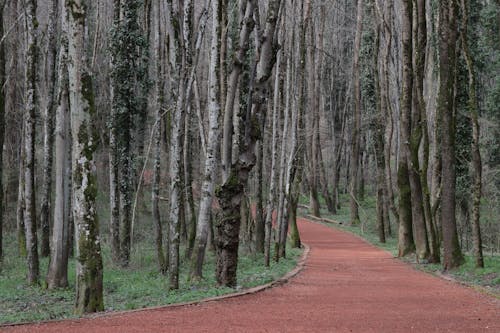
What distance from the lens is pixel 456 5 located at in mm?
15398

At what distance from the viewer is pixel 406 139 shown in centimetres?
1842

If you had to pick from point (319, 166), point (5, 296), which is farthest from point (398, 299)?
point (319, 166)

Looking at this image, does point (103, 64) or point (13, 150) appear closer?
point (13, 150)

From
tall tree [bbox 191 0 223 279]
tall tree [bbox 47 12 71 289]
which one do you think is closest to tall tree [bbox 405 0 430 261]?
tall tree [bbox 191 0 223 279]

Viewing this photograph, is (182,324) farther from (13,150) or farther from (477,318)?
(13,150)

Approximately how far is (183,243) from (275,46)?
12939 millimetres

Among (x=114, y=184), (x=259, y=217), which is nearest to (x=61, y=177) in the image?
(x=114, y=184)

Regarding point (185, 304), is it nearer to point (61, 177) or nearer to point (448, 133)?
point (61, 177)

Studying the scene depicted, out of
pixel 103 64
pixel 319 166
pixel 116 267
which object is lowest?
pixel 116 267

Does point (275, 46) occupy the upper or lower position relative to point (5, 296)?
upper

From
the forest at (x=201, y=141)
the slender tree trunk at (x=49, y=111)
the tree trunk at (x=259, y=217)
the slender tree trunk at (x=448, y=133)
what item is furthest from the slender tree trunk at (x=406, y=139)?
the slender tree trunk at (x=49, y=111)

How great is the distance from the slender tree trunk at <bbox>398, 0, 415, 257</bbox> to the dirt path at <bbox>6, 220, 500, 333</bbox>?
473 cm

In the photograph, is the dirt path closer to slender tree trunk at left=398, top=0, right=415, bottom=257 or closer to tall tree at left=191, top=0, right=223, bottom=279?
tall tree at left=191, top=0, right=223, bottom=279

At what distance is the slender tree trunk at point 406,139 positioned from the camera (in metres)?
18.2
